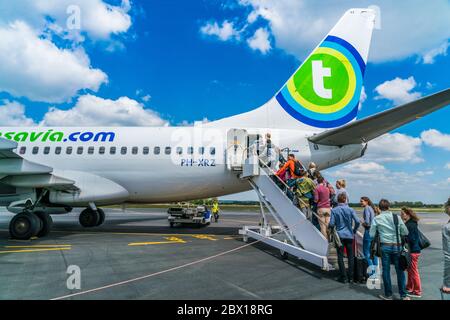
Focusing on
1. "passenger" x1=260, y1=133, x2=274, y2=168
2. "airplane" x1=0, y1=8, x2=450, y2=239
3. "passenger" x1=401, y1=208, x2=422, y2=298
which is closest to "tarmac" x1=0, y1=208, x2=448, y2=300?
"passenger" x1=401, y1=208, x2=422, y2=298

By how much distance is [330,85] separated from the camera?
13.3m

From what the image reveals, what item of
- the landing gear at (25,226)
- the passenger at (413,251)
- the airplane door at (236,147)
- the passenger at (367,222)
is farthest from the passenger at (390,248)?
the landing gear at (25,226)

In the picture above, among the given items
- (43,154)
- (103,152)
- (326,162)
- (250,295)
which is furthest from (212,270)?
(43,154)

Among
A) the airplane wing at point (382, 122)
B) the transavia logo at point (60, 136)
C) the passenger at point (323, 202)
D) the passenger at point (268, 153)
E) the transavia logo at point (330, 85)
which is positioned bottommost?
the passenger at point (323, 202)

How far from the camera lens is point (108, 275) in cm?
683

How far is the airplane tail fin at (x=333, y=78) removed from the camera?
13289 millimetres

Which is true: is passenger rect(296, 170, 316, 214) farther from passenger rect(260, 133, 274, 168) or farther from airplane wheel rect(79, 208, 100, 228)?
airplane wheel rect(79, 208, 100, 228)

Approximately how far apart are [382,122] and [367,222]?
375 centimetres

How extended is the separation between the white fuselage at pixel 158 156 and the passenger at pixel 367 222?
4859 mm

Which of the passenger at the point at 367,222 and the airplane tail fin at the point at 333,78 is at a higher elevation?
the airplane tail fin at the point at 333,78

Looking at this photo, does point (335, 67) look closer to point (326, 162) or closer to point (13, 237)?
point (326, 162)

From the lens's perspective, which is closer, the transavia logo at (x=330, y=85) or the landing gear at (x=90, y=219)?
the transavia logo at (x=330, y=85)

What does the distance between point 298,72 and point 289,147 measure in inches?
141

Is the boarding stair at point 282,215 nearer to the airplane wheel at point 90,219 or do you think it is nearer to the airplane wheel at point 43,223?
the airplane wheel at point 43,223
